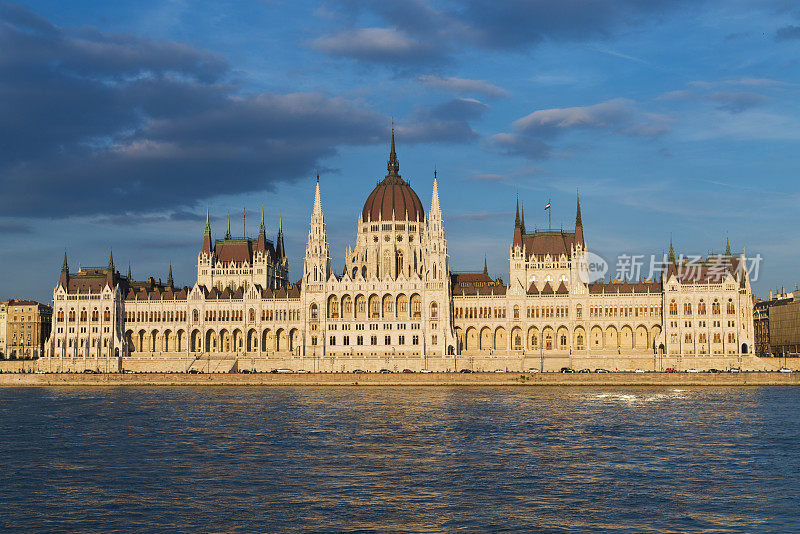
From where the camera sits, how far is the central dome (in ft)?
532

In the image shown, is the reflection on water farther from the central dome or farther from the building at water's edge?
the central dome

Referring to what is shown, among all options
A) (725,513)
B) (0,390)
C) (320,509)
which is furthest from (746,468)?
(0,390)

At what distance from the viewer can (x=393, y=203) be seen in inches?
6422

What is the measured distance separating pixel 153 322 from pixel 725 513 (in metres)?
129

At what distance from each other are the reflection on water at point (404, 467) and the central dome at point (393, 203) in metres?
71.4

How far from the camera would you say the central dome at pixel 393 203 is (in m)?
162

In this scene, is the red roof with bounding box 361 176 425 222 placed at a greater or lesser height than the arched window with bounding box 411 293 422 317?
greater

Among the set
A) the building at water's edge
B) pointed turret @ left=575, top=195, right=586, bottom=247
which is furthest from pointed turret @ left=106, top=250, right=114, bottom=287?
pointed turret @ left=575, top=195, right=586, bottom=247

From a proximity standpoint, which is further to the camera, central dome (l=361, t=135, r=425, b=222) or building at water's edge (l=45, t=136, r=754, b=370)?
central dome (l=361, t=135, r=425, b=222)

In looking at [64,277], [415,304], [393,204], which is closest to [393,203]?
[393,204]

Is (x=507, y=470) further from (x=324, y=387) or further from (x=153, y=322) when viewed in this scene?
(x=153, y=322)

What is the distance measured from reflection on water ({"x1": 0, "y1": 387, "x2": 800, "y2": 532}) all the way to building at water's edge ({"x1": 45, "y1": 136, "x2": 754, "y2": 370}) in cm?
5001

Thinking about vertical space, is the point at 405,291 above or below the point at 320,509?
above

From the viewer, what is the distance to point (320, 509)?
137ft
